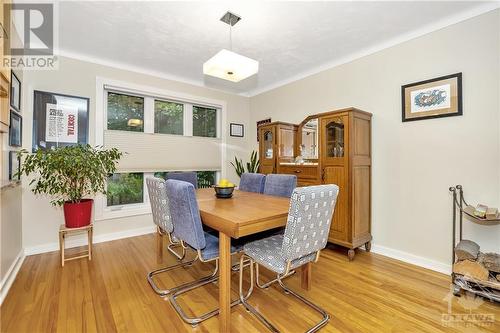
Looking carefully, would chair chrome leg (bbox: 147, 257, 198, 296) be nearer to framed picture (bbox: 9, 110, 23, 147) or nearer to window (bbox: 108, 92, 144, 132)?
framed picture (bbox: 9, 110, 23, 147)

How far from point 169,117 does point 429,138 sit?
3.50 m

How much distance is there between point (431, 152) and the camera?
241 centimetres

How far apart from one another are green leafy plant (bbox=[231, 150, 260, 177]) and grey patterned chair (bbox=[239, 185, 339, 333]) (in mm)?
2494

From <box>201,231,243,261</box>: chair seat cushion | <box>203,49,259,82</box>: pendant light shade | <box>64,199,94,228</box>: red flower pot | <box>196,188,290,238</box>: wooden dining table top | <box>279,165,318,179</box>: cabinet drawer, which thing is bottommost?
<box>201,231,243,261</box>: chair seat cushion

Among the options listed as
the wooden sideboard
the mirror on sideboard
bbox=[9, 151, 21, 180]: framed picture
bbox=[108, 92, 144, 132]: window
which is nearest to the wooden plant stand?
bbox=[9, 151, 21, 180]: framed picture

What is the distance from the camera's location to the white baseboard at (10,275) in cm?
189

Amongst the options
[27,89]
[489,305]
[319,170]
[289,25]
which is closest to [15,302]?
[27,89]

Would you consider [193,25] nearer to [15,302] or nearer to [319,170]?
[319,170]

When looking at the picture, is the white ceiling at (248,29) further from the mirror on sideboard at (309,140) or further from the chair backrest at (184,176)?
the chair backrest at (184,176)

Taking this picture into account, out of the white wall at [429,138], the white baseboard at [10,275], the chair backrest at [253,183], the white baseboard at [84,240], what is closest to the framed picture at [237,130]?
the chair backrest at [253,183]

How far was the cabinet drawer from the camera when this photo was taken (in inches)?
120

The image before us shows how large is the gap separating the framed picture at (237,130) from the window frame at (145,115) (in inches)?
6.1

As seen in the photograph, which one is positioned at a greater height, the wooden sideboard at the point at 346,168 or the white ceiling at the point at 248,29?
the white ceiling at the point at 248,29

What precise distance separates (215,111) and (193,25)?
6.78ft
